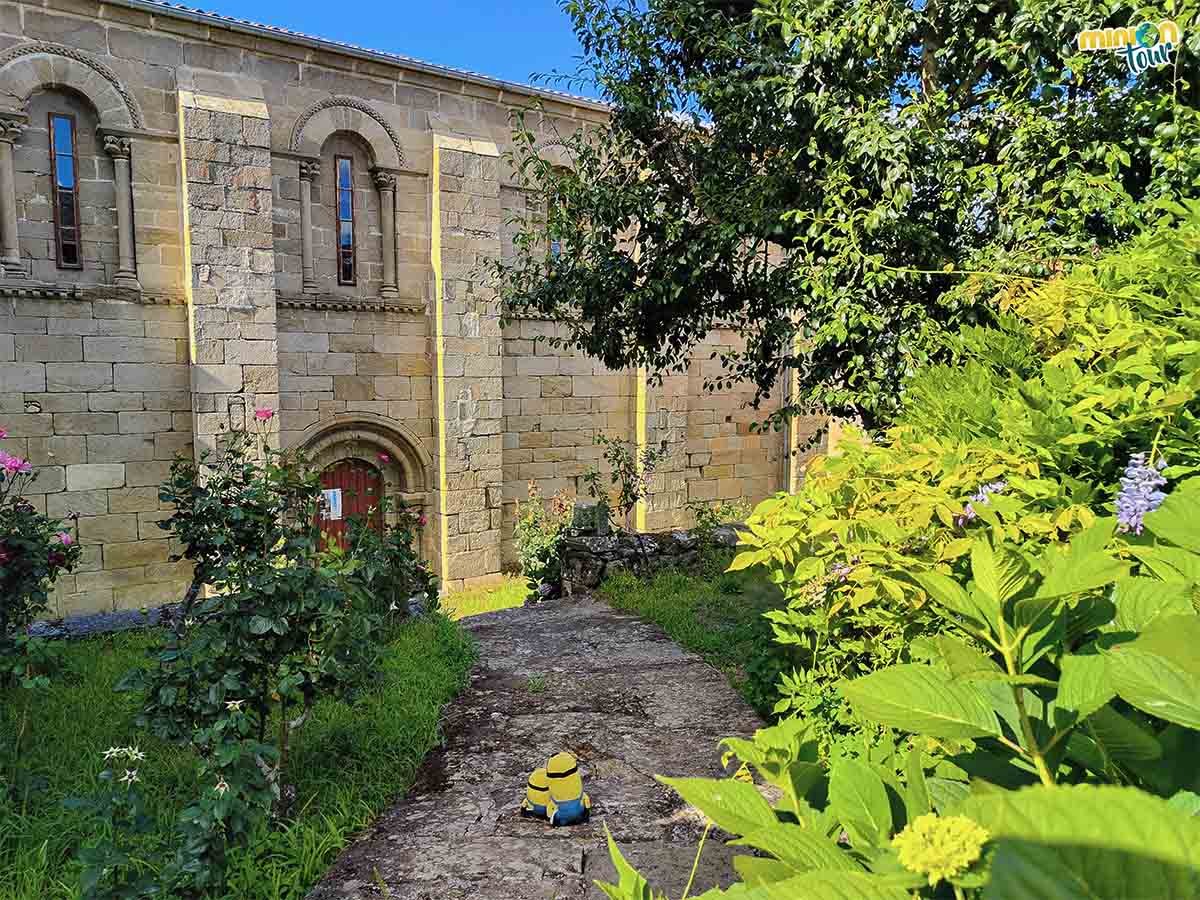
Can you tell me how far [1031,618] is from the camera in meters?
0.79

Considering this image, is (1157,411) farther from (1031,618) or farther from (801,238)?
(801,238)

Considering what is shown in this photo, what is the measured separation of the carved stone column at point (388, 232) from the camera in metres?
11.5

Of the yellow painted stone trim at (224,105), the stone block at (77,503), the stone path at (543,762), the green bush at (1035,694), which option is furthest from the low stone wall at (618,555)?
the yellow painted stone trim at (224,105)

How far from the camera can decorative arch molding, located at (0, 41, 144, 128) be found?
881 centimetres

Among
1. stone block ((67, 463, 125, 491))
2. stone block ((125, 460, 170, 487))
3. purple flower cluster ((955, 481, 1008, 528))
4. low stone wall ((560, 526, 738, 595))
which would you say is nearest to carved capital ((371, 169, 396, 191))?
stone block ((125, 460, 170, 487))

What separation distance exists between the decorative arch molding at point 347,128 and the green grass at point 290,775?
761 cm

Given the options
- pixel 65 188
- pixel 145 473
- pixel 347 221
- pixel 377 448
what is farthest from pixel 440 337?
pixel 65 188

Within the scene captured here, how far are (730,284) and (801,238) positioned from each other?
5.90 feet

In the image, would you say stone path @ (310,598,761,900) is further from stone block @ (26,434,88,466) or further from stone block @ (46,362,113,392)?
stone block @ (46,362,113,392)

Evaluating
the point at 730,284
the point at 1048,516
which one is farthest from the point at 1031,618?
the point at 730,284

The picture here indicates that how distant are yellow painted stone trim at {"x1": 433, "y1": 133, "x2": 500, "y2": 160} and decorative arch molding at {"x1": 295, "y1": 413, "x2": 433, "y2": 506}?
4.26 m

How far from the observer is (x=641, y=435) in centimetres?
1372

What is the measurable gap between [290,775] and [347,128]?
9659 millimetres

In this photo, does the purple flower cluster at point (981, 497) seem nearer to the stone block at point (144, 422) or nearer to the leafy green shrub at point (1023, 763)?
the leafy green shrub at point (1023, 763)
